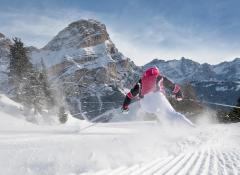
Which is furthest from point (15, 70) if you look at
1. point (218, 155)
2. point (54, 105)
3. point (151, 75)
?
point (218, 155)

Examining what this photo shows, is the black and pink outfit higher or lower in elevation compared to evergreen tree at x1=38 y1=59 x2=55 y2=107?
lower

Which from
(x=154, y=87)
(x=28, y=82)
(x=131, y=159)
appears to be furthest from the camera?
(x=28, y=82)

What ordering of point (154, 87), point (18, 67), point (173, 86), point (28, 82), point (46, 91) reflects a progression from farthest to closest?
point (18, 67) → point (46, 91) → point (28, 82) → point (173, 86) → point (154, 87)

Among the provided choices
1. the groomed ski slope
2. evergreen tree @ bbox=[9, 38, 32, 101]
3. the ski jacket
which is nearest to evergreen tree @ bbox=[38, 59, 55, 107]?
evergreen tree @ bbox=[9, 38, 32, 101]

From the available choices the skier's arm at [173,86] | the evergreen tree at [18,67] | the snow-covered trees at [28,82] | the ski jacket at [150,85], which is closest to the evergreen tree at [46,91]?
the snow-covered trees at [28,82]

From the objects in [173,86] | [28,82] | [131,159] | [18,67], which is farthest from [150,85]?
[18,67]

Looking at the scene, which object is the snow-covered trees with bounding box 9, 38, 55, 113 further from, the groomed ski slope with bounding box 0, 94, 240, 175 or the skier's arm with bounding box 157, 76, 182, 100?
the groomed ski slope with bounding box 0, 94, 240, 175

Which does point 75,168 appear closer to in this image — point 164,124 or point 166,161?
point 166,161

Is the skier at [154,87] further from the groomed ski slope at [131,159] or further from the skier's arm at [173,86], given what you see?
the groomed ski slope at [131,159]

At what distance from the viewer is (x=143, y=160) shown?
25.6 feet

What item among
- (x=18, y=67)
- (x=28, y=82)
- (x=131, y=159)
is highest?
(x=18, y=67)

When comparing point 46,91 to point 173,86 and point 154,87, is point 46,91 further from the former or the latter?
point 154,87

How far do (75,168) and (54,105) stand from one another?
52.2 m

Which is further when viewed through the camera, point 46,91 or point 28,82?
point 46,91
